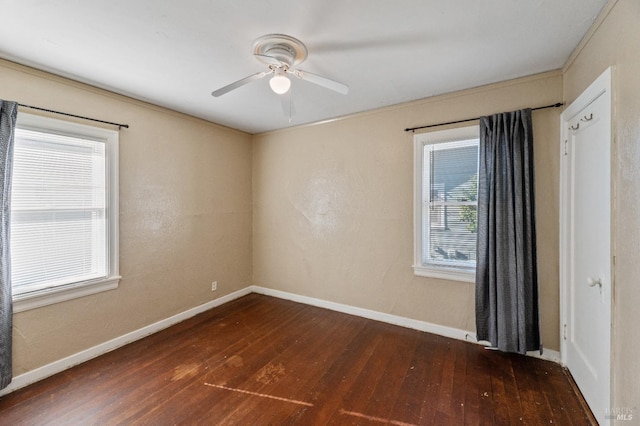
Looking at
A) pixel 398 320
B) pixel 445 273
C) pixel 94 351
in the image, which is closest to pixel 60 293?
pixel 94 351

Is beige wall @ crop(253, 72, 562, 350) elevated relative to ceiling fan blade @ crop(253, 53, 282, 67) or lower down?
lower down

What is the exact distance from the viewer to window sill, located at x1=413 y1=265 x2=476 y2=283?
2.68 m

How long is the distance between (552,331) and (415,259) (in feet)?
4.15

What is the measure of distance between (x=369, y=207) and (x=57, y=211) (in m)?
3.03

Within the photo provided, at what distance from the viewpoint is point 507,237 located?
2371mm

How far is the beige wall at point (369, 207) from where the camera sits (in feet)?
7.75

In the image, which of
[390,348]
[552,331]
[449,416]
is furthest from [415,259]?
[449,416]

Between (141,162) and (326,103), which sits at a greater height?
(326,103)

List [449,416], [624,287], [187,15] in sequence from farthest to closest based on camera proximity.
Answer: [449,416], [187,15], [624,287]

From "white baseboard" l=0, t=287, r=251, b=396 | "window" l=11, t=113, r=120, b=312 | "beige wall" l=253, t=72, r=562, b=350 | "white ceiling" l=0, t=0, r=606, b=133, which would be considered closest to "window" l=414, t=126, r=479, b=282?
"beige wall" l=253, t=72, r=562, b=350

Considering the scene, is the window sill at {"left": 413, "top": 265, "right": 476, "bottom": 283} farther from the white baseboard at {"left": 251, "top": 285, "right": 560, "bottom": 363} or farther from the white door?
the white door

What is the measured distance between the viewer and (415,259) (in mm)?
2975

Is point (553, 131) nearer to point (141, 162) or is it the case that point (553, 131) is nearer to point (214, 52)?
point (214, 52)

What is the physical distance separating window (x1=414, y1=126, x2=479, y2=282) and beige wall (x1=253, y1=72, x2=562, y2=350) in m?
0.12
